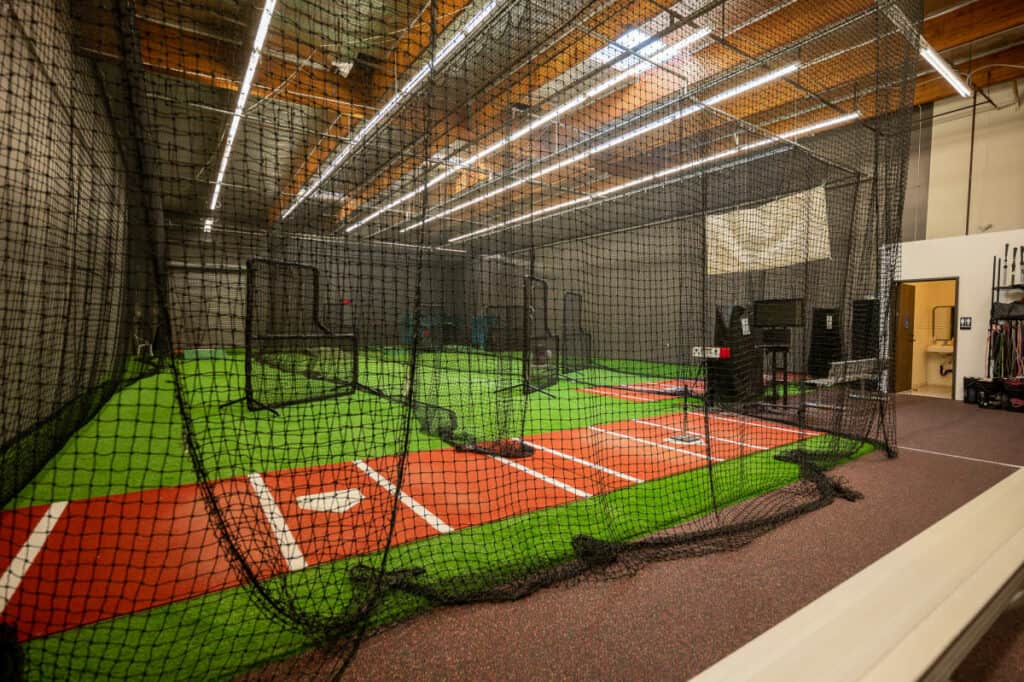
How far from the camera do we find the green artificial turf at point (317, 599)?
1.69 meters

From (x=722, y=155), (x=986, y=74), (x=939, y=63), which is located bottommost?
(x=722, y=155)

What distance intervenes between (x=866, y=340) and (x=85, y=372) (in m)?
8.14

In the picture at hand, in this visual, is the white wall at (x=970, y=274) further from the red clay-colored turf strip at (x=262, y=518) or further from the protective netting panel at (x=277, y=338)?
the protective netting panel at (x=277, y=338)

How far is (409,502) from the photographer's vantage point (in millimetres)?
3164

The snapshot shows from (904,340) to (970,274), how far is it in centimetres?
153

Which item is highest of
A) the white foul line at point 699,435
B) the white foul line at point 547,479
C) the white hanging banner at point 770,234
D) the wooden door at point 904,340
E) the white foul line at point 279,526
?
the white hanging banner at point 770,234

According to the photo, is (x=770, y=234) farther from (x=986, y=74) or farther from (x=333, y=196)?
(x=986, y=74)

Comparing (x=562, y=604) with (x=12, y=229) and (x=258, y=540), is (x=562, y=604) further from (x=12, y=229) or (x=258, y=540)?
(x=12, y=229)

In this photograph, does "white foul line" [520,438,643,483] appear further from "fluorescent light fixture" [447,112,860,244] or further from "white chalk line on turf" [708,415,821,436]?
"white chalk line on turf" [708,415,821,436]

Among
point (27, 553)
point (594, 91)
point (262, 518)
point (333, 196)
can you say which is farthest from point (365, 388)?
point (594, 91)

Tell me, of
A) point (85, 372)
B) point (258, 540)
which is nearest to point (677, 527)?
point (258, 540)

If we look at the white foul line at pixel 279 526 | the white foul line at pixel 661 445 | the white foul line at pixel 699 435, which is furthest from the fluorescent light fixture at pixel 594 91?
the white foul line at pixel 699 435

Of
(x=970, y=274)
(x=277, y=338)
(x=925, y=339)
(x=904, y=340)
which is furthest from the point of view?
(x=925, y=339)

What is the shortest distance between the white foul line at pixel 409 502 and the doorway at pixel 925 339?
8777 mm
